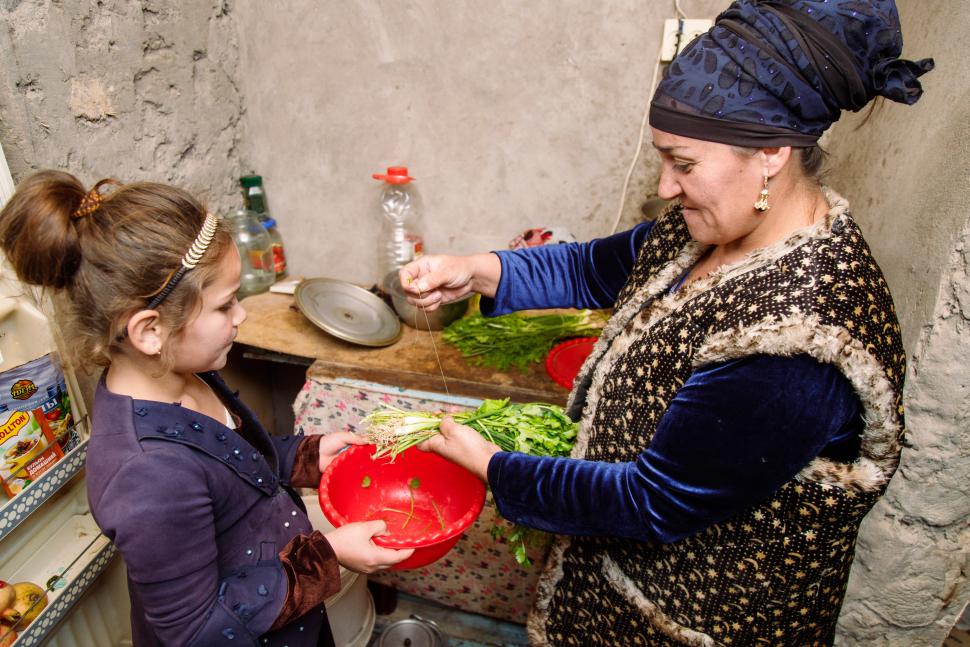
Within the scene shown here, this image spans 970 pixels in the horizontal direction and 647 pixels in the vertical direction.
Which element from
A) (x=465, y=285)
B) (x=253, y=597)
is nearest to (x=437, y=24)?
(x=465, y=285)

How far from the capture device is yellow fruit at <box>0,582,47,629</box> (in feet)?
5.63

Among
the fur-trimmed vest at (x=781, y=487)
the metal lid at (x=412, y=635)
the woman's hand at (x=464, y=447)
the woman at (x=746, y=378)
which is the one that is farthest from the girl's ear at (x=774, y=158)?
the metal lid at (x=412, y=635)

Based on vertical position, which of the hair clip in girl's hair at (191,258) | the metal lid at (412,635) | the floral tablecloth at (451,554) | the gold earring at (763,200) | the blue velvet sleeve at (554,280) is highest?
the gold earring at (763,200)

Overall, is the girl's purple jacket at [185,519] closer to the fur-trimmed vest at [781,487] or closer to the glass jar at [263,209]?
the fur-trimmed vest at [781,487]

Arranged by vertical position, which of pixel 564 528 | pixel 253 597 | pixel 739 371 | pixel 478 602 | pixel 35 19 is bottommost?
pixel 478 602

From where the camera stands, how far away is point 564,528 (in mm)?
1444

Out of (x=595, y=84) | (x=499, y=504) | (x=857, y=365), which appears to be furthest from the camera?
(x=595, y=84)

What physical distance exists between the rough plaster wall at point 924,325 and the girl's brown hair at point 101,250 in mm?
1960

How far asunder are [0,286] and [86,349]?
0.53 metres

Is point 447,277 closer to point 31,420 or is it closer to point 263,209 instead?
point 31,420

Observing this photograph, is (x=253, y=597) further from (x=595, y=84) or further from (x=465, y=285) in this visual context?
(x=595, y=84)

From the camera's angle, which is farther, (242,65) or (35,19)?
(242,65)

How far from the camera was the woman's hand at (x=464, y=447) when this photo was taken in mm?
1553

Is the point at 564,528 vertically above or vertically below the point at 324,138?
below
